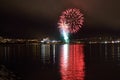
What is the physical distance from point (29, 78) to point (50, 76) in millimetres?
4818

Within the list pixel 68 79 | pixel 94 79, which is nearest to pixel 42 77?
pixel 68 79

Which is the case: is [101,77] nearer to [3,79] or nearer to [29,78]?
[29,78]

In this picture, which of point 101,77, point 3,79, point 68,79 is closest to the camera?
point 3,79

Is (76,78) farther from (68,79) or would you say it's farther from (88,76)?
(88,76)

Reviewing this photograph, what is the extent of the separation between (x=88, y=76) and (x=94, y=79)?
9.48ft

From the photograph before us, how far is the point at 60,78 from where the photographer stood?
2042 inches

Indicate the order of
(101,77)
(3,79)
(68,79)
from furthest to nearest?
(101,77) → (68,79) → (3,79)

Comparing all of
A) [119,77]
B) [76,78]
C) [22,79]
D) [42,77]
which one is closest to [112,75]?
[119,77]

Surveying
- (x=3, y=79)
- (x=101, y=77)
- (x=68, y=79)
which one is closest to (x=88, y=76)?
(x=101, y=77)

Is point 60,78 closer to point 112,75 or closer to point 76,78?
point 76,78

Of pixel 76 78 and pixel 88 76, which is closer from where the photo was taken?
pixel 76 78

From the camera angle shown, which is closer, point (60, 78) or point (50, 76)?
point (60, 78)

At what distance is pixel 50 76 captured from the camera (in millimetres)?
55281

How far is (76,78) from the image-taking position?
49.8m
